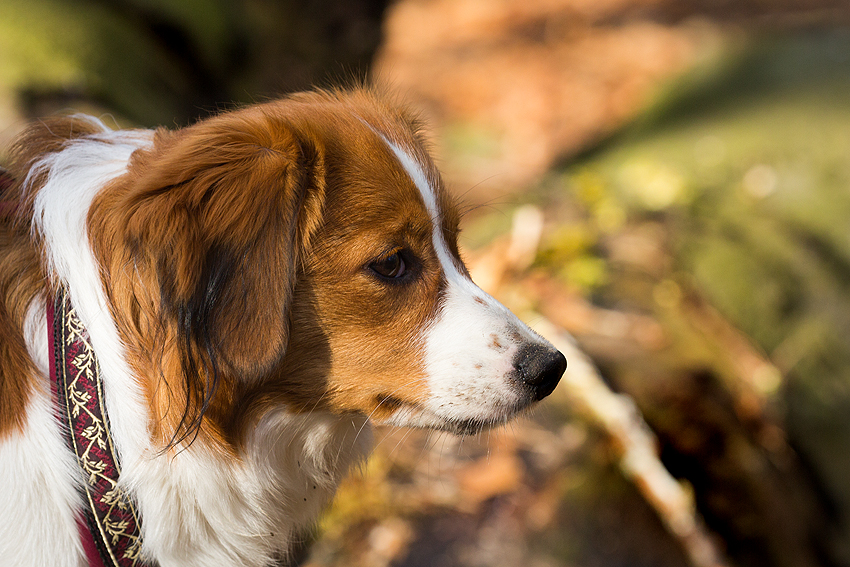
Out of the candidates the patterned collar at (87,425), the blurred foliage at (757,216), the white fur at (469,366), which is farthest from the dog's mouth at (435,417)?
the blurred foliage at (757,216)

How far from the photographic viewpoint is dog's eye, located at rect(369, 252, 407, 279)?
2154 millimetres

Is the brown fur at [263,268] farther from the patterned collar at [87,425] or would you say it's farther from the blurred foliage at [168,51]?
the blurred foliage at [168,51]

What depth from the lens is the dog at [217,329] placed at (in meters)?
1.85

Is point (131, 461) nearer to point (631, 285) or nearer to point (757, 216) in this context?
point (631, 285)

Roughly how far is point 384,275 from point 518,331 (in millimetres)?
452

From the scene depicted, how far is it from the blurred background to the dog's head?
1.82ft

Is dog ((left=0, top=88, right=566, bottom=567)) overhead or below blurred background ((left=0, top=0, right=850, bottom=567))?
overhead

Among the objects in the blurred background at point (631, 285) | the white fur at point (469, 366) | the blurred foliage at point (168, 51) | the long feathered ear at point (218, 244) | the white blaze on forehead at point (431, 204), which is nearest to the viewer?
the long feathered ear at point (218, 244)

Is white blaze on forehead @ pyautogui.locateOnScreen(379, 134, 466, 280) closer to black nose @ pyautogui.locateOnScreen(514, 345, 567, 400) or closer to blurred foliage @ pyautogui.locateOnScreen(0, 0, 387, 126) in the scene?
black nose @ pyautogui.locateOnScreen(514, 345, 567, 400)

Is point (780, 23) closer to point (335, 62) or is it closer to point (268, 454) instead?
point (335, 62)

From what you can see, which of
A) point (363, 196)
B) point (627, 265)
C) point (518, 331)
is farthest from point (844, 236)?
point (363, 196)

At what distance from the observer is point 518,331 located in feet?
7.20

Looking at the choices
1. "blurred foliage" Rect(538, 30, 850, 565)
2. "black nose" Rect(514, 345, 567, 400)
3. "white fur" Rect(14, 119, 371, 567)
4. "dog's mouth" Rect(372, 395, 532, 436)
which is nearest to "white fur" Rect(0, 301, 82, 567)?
"white fur" Rect(14, 119, 371, 567)

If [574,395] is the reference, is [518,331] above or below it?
above
